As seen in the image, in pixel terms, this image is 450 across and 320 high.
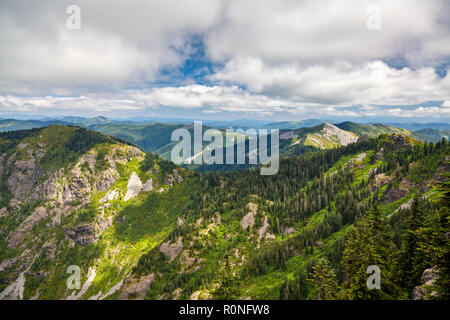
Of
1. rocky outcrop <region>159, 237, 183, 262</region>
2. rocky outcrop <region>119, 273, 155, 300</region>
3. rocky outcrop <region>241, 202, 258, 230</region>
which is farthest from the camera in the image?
rocky outcrop <region>241, 202, 258, 230</region>

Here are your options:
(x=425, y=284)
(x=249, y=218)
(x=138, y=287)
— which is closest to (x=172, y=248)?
(x=138, y=287)

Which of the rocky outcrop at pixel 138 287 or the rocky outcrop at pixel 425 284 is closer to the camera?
the rocky outcrop at pixel 425 284

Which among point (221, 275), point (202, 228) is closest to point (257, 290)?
point (221, 275)

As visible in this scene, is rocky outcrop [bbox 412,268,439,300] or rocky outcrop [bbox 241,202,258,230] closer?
rocky outcrop [bbox 412,268,439,300]

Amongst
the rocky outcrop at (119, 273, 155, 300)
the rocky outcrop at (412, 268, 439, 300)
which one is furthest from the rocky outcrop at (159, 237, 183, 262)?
the rocky outcrop at (412, 268, 439, 300)

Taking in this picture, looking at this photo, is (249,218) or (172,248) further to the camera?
(249,218)

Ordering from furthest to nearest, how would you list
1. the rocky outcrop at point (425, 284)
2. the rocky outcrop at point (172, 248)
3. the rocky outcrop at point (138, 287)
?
1. the rocky outcrop at point (172, 248)
2. the rocky outcrop at point (138, 287)
3. the rocky outcrop at point (425, 284)

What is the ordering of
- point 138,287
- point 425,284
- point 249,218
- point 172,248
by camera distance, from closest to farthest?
point 425,284 < point 138,287 < point 172,248 < point 249,218

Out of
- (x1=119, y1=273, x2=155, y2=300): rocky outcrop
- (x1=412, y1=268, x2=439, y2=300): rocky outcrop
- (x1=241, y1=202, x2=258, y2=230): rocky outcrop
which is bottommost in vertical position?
(x1=119, y1=273, x2=155, y2=300): rocky outcrop

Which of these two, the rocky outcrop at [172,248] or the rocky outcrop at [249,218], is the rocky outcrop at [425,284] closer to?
the rocky outcrop at [249,218]

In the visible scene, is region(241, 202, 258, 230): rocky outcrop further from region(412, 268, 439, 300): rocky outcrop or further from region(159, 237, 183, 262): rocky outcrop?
region(412, 268, 439, 300): rocky outcrop

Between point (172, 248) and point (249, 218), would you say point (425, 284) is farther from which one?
point (172, 248)

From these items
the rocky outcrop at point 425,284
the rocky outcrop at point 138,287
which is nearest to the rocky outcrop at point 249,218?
the rocky outcrop at point 138,287

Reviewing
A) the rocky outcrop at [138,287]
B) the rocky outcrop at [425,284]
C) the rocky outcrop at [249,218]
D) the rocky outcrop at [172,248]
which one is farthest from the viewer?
the rocky outcrop at [249,218]
